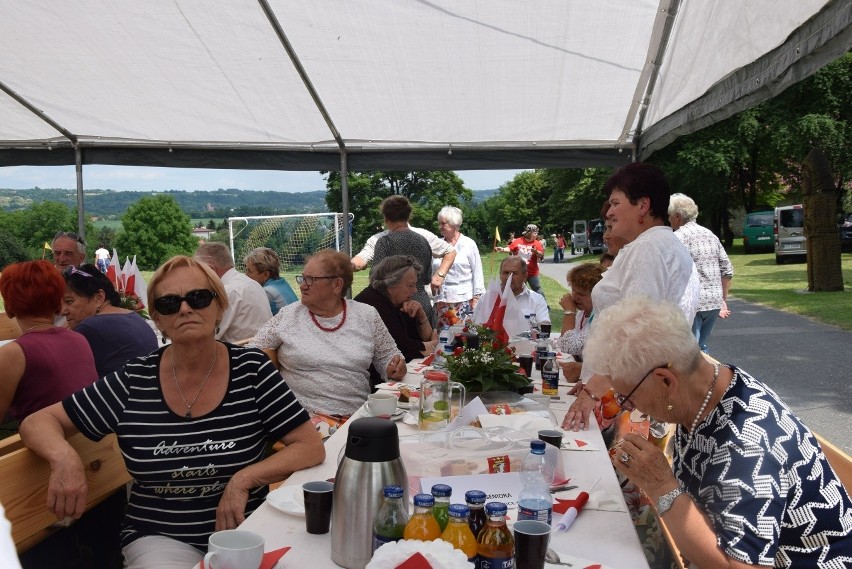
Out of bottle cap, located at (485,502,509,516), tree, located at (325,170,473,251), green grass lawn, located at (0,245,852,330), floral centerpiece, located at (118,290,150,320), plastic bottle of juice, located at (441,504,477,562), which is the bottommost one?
green grass lawn, located at (0,245,852,330)

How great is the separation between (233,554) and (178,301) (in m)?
1.28

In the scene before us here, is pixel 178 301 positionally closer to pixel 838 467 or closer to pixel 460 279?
pixel 838 467

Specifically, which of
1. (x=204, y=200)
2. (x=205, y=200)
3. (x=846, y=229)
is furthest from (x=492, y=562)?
(x=846, y=229)

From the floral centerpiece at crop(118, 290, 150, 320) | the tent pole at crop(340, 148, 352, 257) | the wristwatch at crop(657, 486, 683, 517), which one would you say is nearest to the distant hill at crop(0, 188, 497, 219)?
the tent pole at crop(340, 148, 352, 257)

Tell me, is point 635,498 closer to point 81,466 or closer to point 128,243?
point 81,466

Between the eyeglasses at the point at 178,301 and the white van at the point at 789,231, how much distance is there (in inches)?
1043

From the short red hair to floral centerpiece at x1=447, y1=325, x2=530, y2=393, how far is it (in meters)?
1.82

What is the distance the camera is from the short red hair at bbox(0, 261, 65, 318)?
11.5 ft

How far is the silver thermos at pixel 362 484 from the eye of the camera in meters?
1.84

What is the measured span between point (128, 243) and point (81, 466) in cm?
5314

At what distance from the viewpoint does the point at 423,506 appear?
1684 mm

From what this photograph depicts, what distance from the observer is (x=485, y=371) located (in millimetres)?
3572

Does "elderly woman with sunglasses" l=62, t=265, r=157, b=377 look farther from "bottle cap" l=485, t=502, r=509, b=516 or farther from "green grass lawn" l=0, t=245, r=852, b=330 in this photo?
"green grass lawn" l=0, t=245, r=852, b=330

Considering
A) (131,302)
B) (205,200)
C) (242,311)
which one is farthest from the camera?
(205,200)
